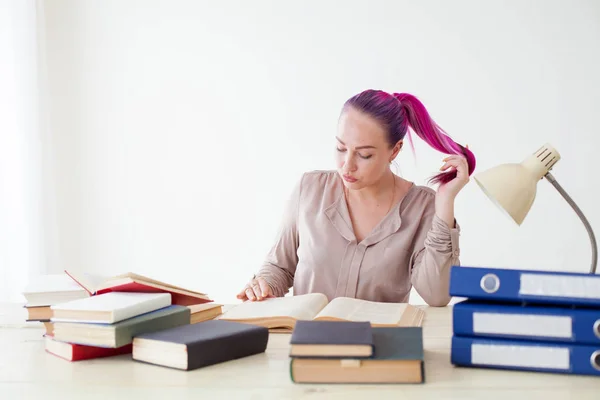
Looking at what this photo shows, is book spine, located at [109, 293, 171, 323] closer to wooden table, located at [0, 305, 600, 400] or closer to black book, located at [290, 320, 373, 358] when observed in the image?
wooden table, located at [0, 305, 600, 400]

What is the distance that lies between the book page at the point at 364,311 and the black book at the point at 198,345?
217mm

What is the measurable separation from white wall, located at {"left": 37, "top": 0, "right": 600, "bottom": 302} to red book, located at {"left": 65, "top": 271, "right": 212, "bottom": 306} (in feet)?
8.06

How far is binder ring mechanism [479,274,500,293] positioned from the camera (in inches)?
47.9

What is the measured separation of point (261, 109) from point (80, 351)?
9.71 ft

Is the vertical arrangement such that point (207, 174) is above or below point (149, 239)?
above

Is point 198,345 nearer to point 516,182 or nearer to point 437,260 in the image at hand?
point 516,182

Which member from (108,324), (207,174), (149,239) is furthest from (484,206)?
(108,324)

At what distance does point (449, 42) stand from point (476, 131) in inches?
21.3

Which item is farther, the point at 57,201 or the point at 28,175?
the point at 57,201

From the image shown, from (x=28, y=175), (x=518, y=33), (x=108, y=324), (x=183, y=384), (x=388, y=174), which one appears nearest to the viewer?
(x=183, y=384)

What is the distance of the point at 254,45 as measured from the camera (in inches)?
165

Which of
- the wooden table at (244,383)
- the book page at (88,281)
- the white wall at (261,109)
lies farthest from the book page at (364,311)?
the white wall at (261,109)

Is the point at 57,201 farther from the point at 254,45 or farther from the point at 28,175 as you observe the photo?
the point at 254,45

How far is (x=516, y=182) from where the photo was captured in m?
1.50
